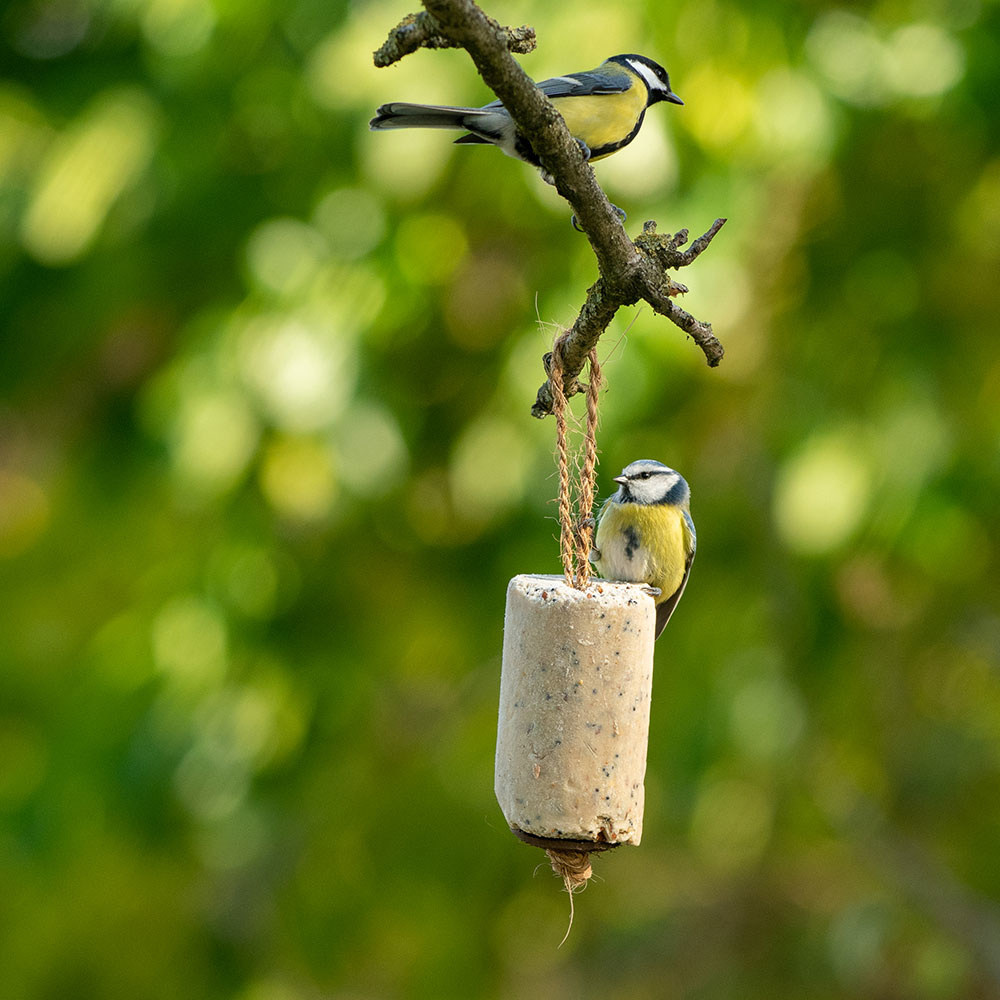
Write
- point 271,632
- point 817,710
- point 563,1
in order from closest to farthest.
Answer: point 563,1 → point 271,632 → point 817,710

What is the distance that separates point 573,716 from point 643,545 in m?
0.54

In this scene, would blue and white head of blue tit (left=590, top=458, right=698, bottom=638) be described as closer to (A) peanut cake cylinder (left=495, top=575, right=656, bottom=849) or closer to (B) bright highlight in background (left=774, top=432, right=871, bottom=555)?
(A) peanut cake cylinder (left=495, top=575, right=656, bottom=849)

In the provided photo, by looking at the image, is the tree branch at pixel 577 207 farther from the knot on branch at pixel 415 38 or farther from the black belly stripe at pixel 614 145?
the black belly stripe at pixel 614 145

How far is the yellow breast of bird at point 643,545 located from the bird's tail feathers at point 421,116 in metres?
0.64

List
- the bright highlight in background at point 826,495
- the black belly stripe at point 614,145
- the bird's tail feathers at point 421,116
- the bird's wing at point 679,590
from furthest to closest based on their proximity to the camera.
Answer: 1. the bright highlight in background at point 826,495
2. the bird's wing at point 679,590
3. the black belly stripe at point 614,145
4. the bird's tail feathers at point 421,116

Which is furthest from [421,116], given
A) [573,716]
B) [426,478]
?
[426,478]

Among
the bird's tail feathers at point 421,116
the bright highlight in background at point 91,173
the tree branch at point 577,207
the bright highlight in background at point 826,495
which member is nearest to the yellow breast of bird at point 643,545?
the tree branch at point 577,207

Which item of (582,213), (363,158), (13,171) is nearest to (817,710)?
(363,158)

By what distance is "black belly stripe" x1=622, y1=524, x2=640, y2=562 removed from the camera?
60.1 inches

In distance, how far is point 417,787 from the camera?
Answer: 11.7 feet

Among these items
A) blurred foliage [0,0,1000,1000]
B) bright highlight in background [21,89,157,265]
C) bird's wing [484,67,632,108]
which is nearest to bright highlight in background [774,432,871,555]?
blurred foliage [0,0,1000,1000]

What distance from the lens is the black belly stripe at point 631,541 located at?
60.1 inches

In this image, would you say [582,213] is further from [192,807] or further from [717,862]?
[717,862]

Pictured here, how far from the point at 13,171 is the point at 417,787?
2066 mm
